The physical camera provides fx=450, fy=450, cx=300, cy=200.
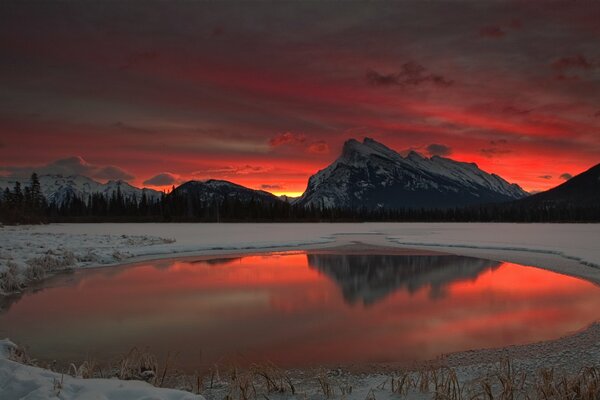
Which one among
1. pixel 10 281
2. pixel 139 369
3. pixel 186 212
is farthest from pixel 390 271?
pixel 186 212

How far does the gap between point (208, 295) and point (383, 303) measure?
A: 652cm

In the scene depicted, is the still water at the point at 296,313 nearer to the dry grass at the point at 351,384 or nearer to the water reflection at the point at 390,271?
the water reflection at the point at 390,271

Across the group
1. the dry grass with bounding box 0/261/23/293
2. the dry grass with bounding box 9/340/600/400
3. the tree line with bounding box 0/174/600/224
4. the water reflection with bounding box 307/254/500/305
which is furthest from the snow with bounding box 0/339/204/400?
the tree line with bounding box 0/174/600/224

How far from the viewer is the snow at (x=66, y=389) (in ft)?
20.0

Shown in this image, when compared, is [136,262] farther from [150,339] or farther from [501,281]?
[501,281]

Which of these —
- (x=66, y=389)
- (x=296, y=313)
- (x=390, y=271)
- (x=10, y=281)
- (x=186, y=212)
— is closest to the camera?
(x=66, y=389)

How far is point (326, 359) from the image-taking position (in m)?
9.71

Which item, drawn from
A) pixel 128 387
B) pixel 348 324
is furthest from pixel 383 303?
pixel 128 387

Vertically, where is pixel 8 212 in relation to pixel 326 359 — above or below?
above

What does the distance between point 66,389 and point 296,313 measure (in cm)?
833

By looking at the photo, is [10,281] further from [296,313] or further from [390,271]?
[390,271]

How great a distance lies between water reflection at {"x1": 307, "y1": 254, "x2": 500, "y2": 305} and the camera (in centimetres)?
1809

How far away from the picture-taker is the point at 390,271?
23.4 meters

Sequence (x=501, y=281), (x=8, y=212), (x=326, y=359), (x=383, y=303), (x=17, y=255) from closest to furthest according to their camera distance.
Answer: (x=326, y=359), (x=383, y=303), (x=501, y=281), (x=17, y=255), (x=8, y=212)
